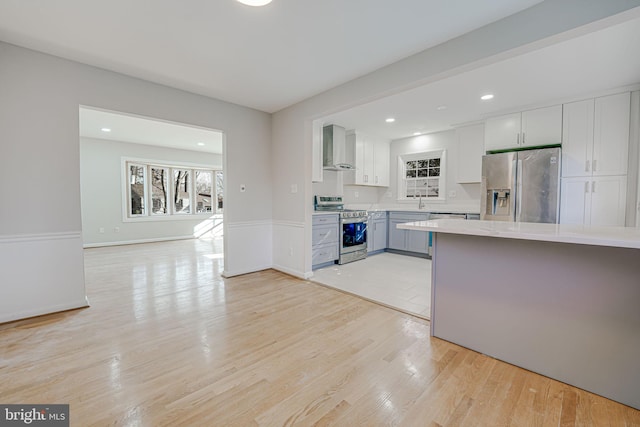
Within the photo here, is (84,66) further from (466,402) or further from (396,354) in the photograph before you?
(466,402)

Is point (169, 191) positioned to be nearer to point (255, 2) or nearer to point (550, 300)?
point (255, 2)

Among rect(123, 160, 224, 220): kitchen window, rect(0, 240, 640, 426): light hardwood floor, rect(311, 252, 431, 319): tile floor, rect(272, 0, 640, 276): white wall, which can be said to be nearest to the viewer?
rect(0, 240, 640, 426): light hardwood floor

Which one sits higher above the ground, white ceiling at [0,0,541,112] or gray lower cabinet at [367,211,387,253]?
white ceiling at [0,0,541,112]

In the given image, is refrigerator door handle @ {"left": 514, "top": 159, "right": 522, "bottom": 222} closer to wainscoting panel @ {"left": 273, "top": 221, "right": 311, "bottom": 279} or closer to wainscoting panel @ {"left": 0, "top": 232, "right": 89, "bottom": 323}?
wainscoting panel @ {"left": 273, "top": 221, "right": 311, "bottom": 279}

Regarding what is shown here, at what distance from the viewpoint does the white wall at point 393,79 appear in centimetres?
182

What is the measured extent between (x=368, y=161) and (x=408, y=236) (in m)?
1.74

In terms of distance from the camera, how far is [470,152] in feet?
16.0

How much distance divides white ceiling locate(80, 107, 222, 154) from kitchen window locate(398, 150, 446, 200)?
3.97m

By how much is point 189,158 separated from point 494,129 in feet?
24.0

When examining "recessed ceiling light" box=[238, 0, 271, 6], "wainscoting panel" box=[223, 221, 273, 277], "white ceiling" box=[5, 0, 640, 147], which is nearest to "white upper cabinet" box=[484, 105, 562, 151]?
"white ceiling" box=[5, 0, 640, 147]

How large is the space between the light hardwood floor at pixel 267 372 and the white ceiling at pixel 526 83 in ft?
8.22

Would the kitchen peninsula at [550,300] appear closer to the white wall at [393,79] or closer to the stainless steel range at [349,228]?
the white wall at [393,79]

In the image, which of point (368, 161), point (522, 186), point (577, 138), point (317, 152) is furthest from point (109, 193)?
point (577, 138)

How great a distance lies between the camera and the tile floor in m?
3.01
